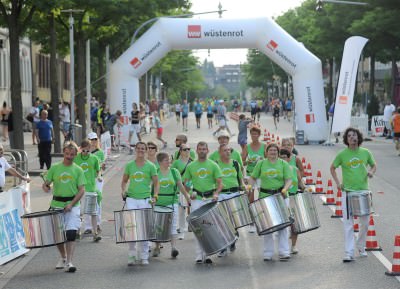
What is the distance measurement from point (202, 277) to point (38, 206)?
794cm

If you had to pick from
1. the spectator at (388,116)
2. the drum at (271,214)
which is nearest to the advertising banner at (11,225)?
the drum at (271,214)

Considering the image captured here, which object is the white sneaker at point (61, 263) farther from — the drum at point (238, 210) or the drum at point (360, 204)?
the drum at point (360, 204)

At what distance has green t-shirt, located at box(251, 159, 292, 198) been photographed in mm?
12195

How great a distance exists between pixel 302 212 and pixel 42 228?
3.11 metres

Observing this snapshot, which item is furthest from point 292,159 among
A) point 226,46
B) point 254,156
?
point 226,46

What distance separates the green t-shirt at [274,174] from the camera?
Result: 12.2 meters

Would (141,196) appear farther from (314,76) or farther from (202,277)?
(314,76)

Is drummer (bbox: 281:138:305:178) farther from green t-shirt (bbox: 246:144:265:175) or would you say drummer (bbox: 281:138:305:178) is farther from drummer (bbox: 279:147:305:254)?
green t-shirt (bbox: 246:144:265:175)

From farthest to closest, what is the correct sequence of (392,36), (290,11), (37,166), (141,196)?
(290,11), (392,36), (37,166), (141,196)

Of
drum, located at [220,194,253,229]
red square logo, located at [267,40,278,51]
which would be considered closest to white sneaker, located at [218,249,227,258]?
drum, located at [220,194,253,229]

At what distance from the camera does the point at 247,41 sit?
36125mm

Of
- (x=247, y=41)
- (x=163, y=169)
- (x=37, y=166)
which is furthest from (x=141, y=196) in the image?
(x=247, y=41)

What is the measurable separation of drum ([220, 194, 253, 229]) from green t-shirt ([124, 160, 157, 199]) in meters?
0.97

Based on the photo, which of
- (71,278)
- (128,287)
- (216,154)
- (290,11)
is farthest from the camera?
(290,11)
